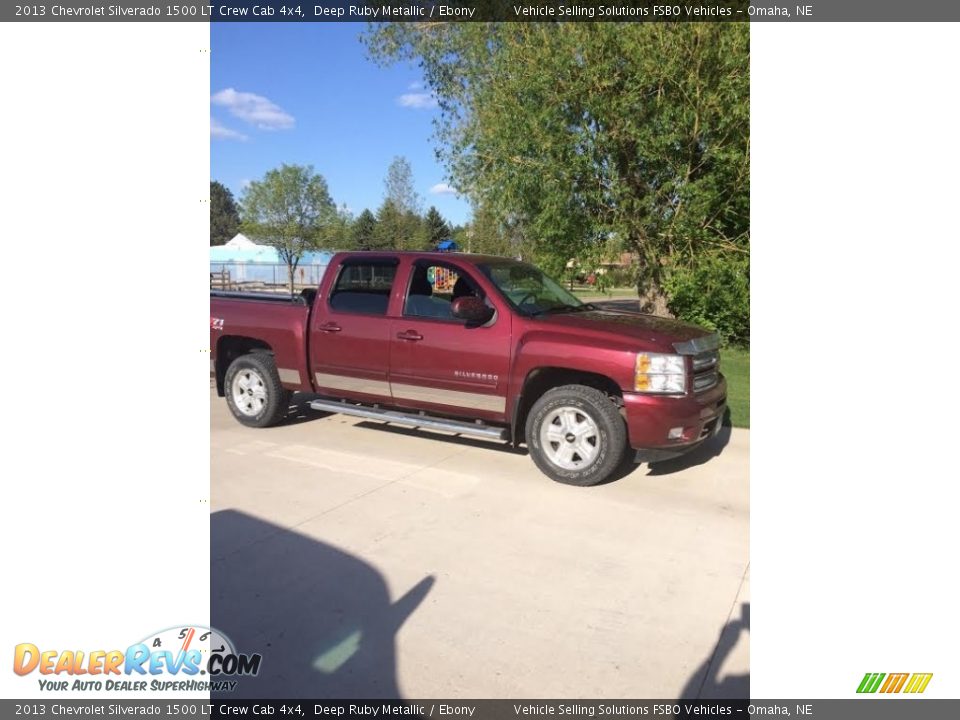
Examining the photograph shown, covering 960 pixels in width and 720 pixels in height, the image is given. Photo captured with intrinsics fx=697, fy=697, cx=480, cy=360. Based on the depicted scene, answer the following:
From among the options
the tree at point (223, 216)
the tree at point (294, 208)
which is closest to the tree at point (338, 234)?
the tree at point (294, 208)

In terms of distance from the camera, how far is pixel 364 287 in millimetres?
6598

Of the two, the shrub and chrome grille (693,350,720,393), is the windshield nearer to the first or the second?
chrome grille (693,350,720,393)

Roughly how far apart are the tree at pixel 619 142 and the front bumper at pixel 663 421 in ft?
18.3

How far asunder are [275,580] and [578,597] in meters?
1.62

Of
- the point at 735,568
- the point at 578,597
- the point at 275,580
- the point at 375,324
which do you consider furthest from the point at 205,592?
the point at 375,324

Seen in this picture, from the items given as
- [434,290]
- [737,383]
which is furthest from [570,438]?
[737,383]

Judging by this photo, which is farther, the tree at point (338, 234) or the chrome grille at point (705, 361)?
the tree at point (338, 234)

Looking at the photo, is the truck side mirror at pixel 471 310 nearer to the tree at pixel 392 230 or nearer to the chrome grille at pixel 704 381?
the chrome grille at pixel 704 381

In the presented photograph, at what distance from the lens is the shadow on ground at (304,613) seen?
2.88m

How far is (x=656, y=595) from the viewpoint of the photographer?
11.9 feet

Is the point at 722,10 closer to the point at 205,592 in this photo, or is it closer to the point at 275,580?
the point at 275,580

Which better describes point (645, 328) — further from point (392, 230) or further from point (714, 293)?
point (392, 230)

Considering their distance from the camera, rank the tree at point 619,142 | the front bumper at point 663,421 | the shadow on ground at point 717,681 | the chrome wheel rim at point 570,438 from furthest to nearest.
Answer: the tree at point 619,142 → the chrome wheel rim at point 570,438 → the front bumper at point 663,421 → the shadow on ground at point 717,681

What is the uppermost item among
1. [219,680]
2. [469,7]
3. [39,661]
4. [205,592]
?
[469,7]
